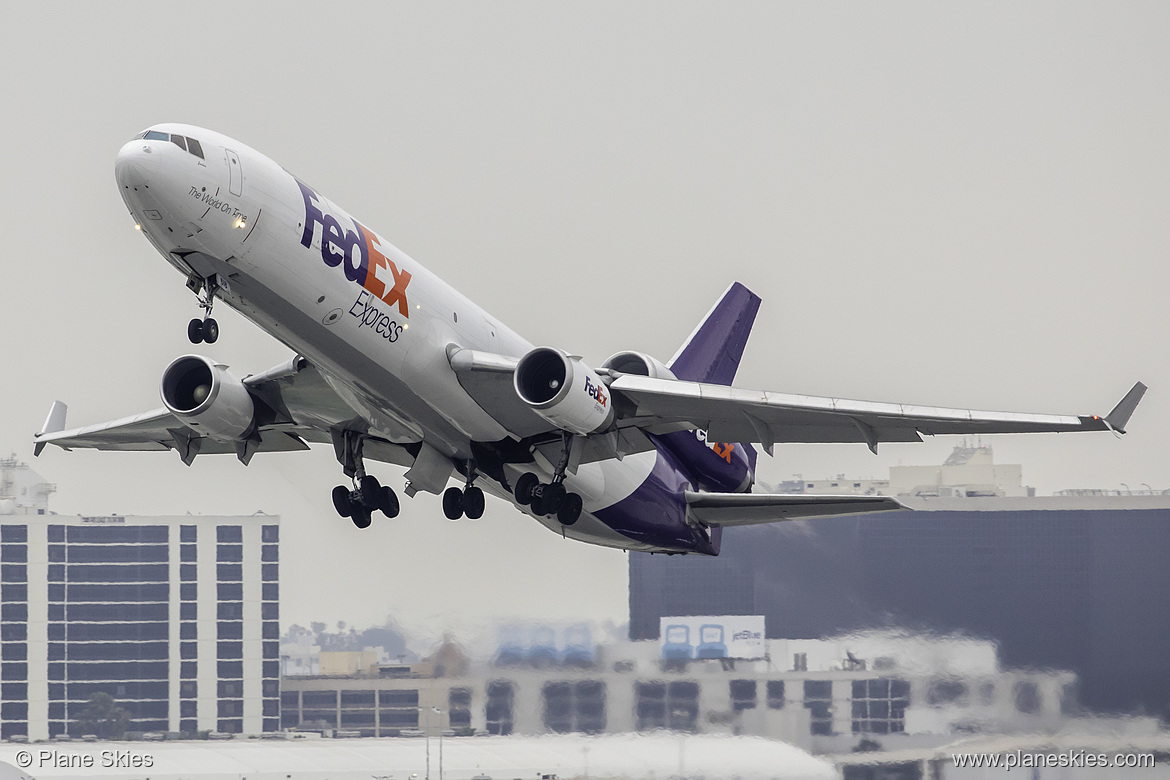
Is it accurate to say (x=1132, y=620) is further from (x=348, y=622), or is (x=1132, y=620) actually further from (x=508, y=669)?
(x=348, y=622)

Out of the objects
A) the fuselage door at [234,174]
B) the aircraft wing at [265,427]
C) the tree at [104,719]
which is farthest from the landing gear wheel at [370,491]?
the tree at [104,719]

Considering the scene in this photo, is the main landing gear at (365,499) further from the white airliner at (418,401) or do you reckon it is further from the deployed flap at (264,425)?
the deployed flap at (264,425)

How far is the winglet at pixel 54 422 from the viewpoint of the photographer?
1046 inches

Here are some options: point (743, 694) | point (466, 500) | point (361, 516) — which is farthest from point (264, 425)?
point (743, 694)

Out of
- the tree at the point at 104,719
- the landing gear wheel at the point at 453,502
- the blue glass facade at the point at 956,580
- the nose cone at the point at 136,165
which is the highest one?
the nose cone at the point at 136,165

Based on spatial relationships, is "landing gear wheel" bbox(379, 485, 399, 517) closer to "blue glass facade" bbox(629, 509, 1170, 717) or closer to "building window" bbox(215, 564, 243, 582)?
"blue glass facade" bbox(629, 509, 1170, 717)

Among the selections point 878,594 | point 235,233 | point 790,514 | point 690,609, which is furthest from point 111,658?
point 235,233

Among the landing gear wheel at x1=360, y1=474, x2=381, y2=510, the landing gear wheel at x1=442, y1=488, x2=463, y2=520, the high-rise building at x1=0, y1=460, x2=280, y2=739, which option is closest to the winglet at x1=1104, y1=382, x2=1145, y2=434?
the landing gear wheel at x1=442, y1=488, x2=463, y2=520

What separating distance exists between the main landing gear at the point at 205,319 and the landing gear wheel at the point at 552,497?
231 inches

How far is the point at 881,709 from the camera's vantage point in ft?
126

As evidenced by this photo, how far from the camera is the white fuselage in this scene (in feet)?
59.2

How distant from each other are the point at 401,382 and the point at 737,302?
393 inches

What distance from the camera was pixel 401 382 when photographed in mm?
20547

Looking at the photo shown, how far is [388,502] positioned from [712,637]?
2146cm
